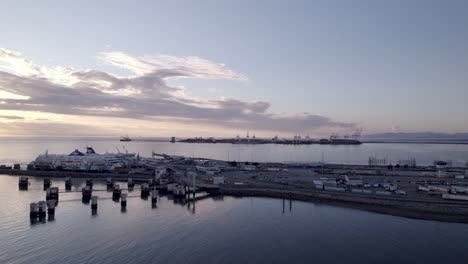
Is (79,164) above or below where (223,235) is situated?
above

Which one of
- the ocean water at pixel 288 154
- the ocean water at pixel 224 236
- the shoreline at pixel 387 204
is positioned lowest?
the ocean water at pixel 224 236

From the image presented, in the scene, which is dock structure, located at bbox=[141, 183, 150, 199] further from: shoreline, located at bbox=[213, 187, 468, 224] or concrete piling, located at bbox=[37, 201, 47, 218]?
concrete piling, located at bbox=[37, 201, 47, 218]

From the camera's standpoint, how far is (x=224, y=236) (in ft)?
67.4

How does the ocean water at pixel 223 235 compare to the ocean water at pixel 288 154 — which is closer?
the ocean water at pixel 223 235

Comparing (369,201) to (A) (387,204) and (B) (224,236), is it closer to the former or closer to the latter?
(A) (387,204)

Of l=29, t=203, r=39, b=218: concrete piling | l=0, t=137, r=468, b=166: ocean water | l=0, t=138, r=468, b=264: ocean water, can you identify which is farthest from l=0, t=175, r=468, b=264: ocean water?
l=0, t=137, r=468, b=166: ocean water

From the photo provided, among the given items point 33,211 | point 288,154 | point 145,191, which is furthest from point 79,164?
point 288,154

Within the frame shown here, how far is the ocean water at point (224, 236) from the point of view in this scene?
17.2 m

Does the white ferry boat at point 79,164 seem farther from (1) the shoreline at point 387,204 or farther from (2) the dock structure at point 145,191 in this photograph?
(1) the shoreline at point 387,204

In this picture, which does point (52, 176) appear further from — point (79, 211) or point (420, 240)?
point (420, 240)

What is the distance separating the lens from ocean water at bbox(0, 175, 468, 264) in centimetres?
1725

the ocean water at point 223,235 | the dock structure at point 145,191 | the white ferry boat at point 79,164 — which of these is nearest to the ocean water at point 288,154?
the white ferry boat at point 79,164

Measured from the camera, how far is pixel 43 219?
76.0 feet

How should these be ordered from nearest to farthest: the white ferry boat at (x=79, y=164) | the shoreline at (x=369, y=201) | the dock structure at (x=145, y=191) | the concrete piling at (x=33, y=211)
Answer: the concrete piling at (x=33, y=211), the shoreline at (x=369, y=201), the dock structure at (x=145, y=191), the white ferry boat at (x=79, y=164)
